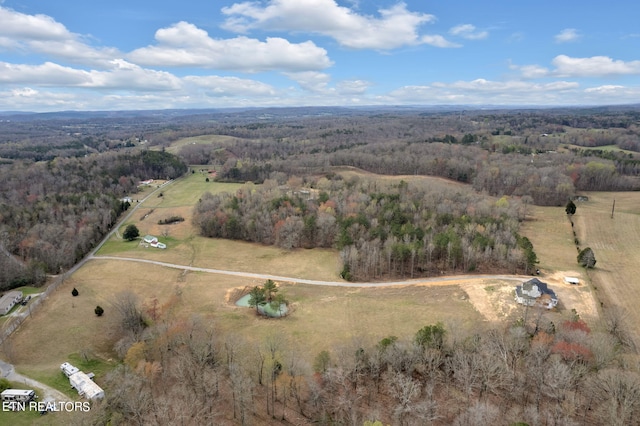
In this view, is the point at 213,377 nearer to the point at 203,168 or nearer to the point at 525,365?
the point at 525,365

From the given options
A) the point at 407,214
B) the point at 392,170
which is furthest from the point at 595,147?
the point at 407,214

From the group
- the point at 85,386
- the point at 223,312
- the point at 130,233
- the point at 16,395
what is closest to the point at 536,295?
the point at 223,312

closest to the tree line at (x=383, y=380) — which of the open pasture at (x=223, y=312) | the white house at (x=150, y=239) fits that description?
the open pasture at (x=223, y=312)

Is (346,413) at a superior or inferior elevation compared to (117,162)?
inferior

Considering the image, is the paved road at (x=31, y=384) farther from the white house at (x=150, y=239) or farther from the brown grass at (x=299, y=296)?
the white house at (x=150, y=239)

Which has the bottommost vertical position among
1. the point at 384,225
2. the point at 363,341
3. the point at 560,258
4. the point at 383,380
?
the point at 383,380

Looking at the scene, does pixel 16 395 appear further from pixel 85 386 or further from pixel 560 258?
pixel 560 258
